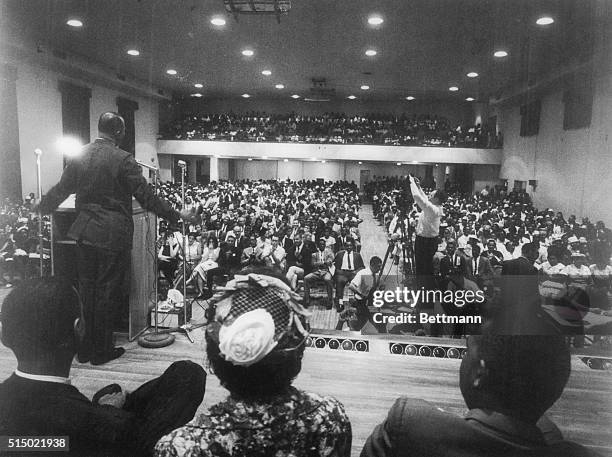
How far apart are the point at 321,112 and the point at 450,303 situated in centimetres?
1410

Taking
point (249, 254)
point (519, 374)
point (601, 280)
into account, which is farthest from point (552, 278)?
point (519, 374)

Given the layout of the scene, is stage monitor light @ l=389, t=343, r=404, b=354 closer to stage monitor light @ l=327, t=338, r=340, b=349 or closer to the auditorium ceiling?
stage monitor light @ l=327, t=338, r=340, b=349

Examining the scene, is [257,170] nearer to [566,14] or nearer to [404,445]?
[566,14]

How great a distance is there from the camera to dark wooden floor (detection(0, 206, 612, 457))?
2.19 m

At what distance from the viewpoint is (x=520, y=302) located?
406 centimetres


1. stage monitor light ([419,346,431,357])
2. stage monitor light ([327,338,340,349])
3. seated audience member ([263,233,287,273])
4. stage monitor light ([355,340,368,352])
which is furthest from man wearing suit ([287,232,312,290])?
stage monitor light ([419,346,431,357])

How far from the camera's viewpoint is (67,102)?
8.46 meters

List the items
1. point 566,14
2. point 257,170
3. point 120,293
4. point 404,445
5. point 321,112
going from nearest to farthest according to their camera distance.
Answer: point 404,445
point 120,293
point 566,14
point 257,170
point 321,112

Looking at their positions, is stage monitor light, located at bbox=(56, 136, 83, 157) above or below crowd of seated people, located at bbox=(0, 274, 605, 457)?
above

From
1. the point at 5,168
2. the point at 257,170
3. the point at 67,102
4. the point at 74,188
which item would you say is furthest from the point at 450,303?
the point at 257,170

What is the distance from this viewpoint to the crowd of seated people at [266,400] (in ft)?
2.74

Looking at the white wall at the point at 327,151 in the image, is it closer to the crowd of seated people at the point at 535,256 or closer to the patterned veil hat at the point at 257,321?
the crowd of seated people at the point at 535,256

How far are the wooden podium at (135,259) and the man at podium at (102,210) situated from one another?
14.5 inches

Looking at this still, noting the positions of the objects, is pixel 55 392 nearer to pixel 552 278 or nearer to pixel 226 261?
pixel 552 278
